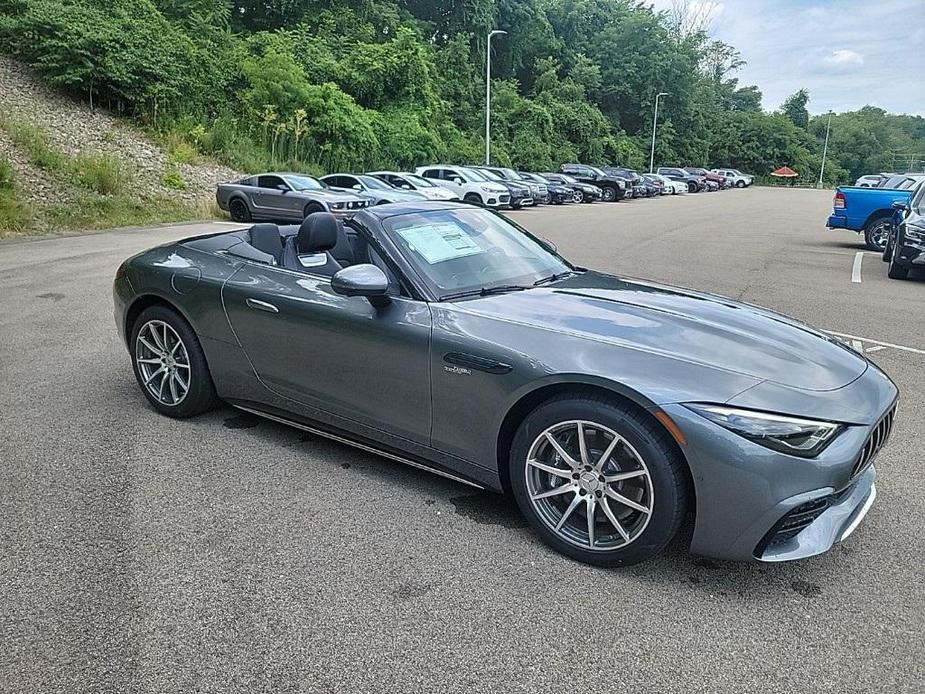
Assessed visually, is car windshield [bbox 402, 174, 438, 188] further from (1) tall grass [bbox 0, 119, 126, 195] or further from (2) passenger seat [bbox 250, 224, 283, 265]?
(2) passenger seat [bbox 250, 224, 283, 265]

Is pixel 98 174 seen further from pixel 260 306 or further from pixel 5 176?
pixel 260 306

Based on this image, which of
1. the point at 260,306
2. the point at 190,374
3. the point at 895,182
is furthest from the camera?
the point at 895,182

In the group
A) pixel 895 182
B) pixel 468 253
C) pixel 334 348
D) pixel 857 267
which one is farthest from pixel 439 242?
pixel 895 182

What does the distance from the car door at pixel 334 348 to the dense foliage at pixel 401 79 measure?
22753mm

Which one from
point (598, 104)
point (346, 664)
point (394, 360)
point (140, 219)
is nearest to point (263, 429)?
point (394, 360)

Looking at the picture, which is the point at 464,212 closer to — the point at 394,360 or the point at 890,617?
the point at 394,360

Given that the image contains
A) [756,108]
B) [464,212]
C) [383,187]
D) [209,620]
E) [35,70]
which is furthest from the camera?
[756,108]

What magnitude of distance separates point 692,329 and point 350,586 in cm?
178

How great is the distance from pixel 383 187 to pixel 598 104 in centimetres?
5351

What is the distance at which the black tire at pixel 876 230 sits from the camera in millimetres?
14292

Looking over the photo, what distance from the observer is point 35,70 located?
926 inches

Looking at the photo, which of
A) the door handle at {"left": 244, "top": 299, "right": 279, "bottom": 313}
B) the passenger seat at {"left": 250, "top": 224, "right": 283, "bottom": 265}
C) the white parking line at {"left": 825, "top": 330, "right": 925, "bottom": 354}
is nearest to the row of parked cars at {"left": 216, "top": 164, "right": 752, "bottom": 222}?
the passenger seat at {"left": 250, "top": 224, "right": 283, "bottom": 265}

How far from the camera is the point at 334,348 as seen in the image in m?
3.60

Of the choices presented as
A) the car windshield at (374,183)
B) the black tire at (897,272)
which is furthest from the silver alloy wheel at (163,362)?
the car windshield at (374,183)
